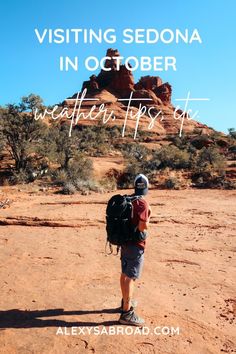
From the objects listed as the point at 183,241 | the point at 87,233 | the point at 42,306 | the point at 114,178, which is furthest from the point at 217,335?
the point at 114,178

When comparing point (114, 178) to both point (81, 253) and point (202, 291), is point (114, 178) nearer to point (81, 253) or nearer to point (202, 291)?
point (81, 253)

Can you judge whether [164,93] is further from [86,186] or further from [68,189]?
[68,189]

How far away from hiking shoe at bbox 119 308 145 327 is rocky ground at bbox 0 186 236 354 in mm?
77

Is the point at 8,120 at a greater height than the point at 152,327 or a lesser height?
greater

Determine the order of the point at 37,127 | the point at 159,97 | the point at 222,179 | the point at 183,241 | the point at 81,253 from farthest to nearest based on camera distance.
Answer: the point at 159,97, the point at 37,127, the point at 222,179, the point at 183,241, the point at 81,253

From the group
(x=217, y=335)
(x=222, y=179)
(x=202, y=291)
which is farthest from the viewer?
(x=222, y=179)

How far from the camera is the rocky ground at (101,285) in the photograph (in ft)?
13.5

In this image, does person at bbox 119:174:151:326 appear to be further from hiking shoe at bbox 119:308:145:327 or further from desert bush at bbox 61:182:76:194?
desert bush at bbox 61:182:76:194

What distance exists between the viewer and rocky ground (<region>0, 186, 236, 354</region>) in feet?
13.5

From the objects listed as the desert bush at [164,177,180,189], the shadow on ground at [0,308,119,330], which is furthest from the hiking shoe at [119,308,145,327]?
the desert bush at [164,177,180,189]

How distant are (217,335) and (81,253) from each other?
11.7ft

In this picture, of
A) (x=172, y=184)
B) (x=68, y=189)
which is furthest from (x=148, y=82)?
(x=68, y=189)

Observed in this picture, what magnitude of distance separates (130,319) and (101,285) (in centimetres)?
138

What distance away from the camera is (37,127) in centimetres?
2034
